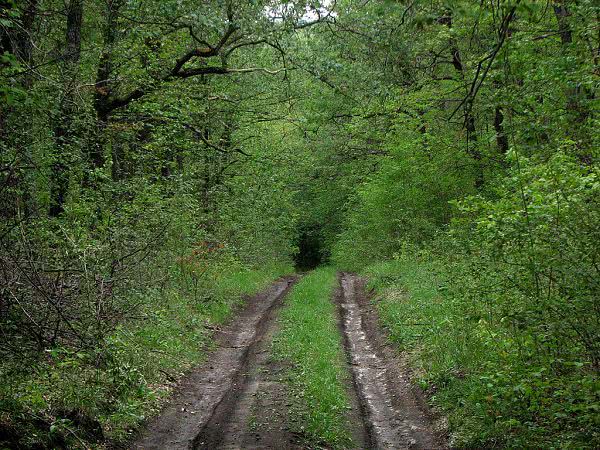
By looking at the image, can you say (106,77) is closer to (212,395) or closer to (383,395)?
(212,395)

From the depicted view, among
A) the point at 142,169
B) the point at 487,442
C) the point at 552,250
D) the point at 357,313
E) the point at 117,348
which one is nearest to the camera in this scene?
the point at 552,250

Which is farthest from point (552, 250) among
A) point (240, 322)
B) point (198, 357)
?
point (240, 322)

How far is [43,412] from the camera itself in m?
6.71

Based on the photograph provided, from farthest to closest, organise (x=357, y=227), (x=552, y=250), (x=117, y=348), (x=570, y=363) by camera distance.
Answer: (x=357, y=227), (x=117, y=348), (x=552, y=250), (x=570, y=363)

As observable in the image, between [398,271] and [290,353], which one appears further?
[398,271]

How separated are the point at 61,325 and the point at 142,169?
8.42 m

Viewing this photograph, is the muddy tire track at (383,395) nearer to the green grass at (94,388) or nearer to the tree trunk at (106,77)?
the green grass at (94,388)

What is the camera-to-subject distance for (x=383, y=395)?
32.6ft

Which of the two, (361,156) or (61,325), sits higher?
(361,156)

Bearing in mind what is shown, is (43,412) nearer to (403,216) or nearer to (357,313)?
(357,313)

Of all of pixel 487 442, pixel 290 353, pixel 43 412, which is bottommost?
pixel 487 442

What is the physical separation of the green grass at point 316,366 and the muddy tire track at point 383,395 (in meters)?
0.33

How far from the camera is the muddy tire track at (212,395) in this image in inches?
307

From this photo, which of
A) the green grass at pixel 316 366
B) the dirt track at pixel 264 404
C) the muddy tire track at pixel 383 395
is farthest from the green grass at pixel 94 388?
the muddy tire track at pixel 383 395
